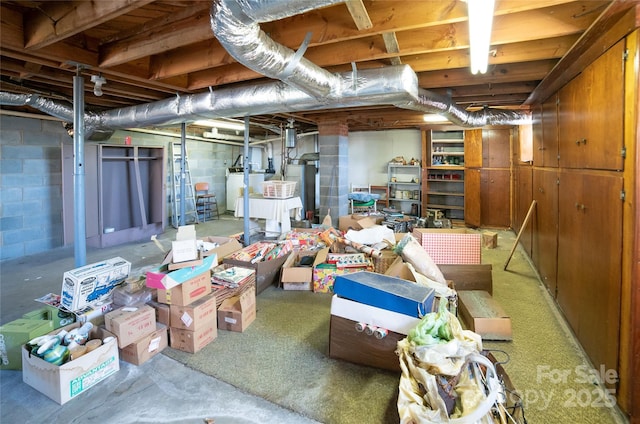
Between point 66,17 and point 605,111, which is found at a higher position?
point 66,17

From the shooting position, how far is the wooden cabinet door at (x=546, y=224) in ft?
10.0

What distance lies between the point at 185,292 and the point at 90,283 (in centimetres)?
71

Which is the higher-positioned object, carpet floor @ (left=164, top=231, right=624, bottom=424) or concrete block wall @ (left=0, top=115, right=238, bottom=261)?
concrete block wall @ (left=0, top=115, right=238, bottom=261)

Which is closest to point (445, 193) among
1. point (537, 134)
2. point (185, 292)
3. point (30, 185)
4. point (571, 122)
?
point (537, 134)

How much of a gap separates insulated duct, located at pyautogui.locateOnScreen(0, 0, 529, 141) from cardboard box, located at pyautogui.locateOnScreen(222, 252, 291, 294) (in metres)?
1.55

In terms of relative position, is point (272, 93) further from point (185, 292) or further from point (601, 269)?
point (601, 269)

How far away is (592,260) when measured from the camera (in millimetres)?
2123

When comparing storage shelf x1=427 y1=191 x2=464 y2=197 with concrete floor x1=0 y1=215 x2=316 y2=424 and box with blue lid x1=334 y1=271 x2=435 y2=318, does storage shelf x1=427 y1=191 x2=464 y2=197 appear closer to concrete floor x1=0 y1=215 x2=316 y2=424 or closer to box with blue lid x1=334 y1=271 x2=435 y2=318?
box with blue lid x1=334 y1=271 x2=435 y2=318

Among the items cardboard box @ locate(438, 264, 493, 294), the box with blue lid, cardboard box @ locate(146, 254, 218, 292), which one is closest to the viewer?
the box with blue lid

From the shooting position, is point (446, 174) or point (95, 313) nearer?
point (95, 313)

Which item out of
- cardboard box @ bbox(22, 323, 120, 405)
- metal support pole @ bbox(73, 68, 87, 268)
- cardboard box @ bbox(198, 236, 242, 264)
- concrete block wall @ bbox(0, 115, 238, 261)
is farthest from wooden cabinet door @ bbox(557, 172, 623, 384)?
concrete block wall @ bbox(0, 115, 238, 261)

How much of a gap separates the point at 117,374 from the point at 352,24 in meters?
2.72

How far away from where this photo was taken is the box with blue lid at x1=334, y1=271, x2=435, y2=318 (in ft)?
6.35

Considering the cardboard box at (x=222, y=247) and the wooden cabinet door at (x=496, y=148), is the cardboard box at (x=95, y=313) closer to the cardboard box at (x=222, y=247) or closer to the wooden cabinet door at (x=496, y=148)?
the cardboard box at (x=222, y=247)
